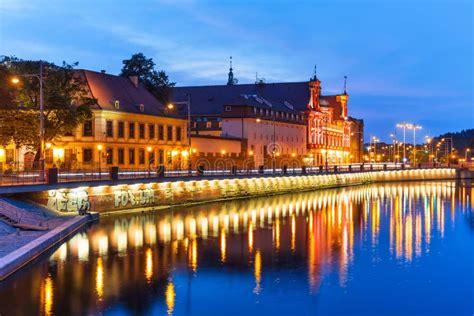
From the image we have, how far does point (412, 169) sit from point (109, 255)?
109 metres

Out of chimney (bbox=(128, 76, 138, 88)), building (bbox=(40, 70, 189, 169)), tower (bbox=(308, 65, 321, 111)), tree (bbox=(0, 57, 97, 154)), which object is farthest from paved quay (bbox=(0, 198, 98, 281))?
tower (bbox=(308, 65, 321, 111))

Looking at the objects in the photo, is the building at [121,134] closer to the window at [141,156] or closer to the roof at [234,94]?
the window at [141,156]

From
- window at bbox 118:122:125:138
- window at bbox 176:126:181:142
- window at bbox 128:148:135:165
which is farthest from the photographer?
window at bbox 176:126:181:142

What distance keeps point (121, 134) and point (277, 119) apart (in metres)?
49.9

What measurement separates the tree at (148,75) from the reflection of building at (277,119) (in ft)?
52.8

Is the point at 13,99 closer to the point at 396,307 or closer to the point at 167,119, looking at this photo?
the point at 167,119

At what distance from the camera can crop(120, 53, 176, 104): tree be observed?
319 ft

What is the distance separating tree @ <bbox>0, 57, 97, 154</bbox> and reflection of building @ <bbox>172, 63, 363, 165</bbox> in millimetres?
46121

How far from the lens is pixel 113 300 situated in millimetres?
27266

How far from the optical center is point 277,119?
409ft

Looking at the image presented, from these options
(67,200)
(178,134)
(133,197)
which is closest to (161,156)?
(178,134)

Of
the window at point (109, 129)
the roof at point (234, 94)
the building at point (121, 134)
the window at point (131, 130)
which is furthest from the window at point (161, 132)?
the roof at point (234, 94)

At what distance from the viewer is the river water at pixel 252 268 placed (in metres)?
27.0

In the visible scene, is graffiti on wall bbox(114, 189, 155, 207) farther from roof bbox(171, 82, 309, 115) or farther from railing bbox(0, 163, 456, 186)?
roof bbox(171, 82, 309, 115)
